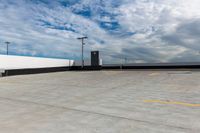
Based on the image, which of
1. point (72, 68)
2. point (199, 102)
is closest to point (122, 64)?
point (72, 68)

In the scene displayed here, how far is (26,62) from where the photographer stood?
23.6 m

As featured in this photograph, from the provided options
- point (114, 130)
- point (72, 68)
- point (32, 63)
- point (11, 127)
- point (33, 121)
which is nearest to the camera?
point (114, 130)

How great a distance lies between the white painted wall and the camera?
2115 cm

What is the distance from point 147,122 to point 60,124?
200 centimetres

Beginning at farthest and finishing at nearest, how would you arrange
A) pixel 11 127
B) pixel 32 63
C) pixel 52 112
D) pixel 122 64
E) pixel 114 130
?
pixel 122 64, pixel 32 63, pixel 52 112, pixel 11 127, pixel 114 130

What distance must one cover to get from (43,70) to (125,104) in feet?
73.0

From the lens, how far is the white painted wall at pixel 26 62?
21145 millimetres

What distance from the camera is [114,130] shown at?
11.3 feet

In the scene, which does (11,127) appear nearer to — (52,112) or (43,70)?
(52,112)

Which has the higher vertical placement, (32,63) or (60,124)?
(32,63)

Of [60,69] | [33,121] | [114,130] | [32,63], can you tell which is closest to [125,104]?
[114,130]

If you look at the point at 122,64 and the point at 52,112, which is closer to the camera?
the point at 52,112

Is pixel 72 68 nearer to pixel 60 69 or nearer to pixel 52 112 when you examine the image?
pixel 60 69

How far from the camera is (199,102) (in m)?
5.64
